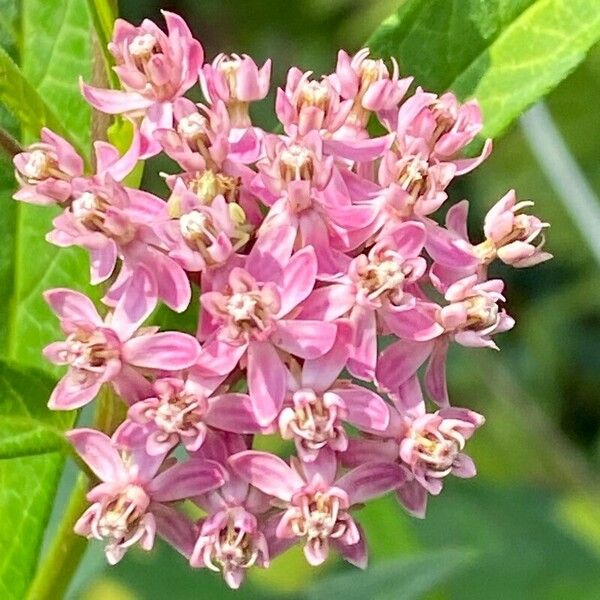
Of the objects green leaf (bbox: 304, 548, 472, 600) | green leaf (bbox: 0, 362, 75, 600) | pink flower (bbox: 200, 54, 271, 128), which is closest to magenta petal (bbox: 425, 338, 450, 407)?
pink flower (bbox: 200, 54, 271, 128)

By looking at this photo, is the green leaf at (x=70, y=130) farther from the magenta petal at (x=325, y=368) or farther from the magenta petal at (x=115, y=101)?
the magenta petal at (x=325, y=368)

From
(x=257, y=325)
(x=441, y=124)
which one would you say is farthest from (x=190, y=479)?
(x=441, y=124)

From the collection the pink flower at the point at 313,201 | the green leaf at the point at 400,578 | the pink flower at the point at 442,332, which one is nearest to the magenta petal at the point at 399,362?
the pink flower at the point at 442,332

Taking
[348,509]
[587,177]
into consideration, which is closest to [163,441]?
[348,509]

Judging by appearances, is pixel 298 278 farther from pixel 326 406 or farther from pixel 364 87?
pixel 364 87

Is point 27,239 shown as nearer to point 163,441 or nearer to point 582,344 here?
point 163,441
